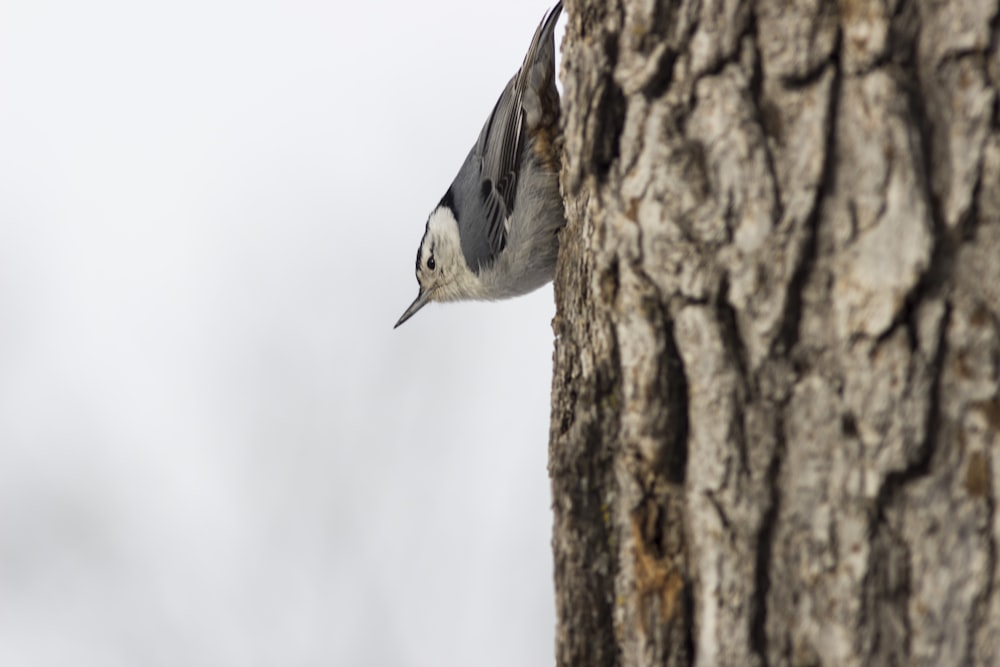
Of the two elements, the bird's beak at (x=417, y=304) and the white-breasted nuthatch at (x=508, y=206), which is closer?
the white-breasted nuthatch at (x=508, y=206)

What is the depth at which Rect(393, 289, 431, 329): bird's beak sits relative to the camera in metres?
2.97

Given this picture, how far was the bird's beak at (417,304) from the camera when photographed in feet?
9.76

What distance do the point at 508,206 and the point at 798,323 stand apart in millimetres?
1599

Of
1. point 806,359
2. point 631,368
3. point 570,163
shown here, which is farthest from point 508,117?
point 806,359

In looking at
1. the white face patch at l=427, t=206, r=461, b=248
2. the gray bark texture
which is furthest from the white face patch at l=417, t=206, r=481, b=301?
the gray bark texture

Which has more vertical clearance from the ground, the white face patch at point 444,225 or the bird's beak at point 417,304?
the white face patch at point 444,225

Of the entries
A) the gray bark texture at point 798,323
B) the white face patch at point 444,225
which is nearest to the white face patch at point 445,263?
the white face patch at point 444,225

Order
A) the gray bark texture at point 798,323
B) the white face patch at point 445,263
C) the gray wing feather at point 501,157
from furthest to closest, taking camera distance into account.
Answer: the white face patch at point 445,263
the gray wing feather at point 501,157
the gray bark texture at point 798,323

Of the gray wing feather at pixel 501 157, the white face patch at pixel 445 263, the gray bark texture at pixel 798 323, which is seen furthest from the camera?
the white face patch at pixel 445 263

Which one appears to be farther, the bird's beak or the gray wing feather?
the bird's beak

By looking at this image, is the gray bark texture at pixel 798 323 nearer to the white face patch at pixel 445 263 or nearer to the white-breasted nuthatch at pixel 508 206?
the white-breasted nuthatch at pixel 508 206

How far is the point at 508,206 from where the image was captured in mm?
2564

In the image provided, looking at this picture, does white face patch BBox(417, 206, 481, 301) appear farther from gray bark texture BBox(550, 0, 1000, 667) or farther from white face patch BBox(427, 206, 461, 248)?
gray bark texture BBox(550, 0, 1000, 667)

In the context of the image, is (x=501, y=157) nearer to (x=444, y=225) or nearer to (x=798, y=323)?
(x=444, y=225)
